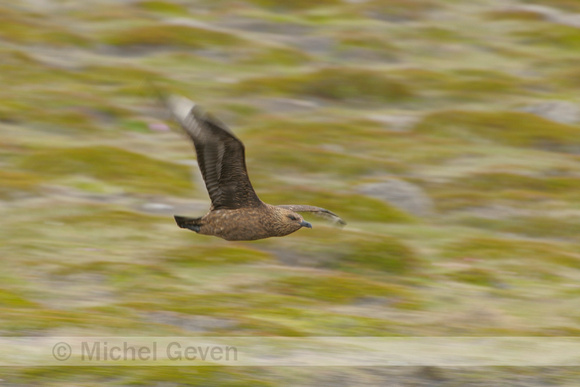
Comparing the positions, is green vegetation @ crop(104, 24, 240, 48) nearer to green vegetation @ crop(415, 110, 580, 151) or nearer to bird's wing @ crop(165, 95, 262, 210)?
green vegetation @ crop(415, 110, 580, 151)

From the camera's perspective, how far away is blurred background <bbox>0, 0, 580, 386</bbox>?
18641 mm

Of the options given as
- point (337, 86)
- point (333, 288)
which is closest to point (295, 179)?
point (333, 288)

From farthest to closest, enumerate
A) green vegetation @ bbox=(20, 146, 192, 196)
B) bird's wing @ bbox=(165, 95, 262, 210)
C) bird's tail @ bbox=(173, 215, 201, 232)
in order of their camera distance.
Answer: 1. green vegetation @ bbox=(20, 146, 192, 196)
2. bird's tail @ bbox=(173, 215, 201, 232)
3. bird's wing @ bbox=(165, 95, 262, 210)

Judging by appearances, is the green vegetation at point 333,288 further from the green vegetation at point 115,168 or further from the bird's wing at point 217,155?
the green vegetation at point 115,168

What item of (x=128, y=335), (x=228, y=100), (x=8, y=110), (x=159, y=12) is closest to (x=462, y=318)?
(x=128, y=335)

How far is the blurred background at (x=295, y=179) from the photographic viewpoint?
61.2 feet

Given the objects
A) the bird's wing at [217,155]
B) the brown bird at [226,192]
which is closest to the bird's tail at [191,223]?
the brown bird at [226,192]

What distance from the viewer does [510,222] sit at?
30.0 m

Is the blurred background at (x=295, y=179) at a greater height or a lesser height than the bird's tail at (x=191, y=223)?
greater

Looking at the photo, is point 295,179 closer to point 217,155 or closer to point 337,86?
point 337,86

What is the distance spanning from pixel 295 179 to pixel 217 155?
18754mm

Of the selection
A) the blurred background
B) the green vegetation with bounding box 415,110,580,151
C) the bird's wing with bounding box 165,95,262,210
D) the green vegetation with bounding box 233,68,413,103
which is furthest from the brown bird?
the green vegetation with bounding box 233,68,413,103

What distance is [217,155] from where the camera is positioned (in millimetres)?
13594

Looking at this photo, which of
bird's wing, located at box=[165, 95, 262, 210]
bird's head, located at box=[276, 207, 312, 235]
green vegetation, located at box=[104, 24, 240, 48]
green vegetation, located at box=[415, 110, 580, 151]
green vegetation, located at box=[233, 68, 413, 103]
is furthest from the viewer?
green vegetation, located at box=[104, 24, 240, 48]
